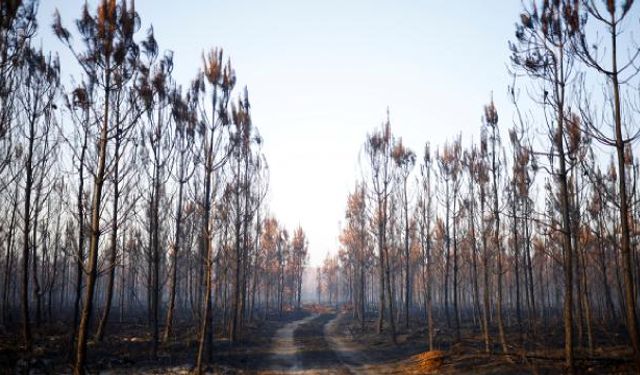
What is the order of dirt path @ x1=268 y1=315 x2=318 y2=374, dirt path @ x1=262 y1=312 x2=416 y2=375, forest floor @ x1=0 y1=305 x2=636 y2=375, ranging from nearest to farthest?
1. forest floor @ x1=0 y1=305 x2=636 y2=375
2. dirt path @ x1=262 y1=312 x2=416 y2=375
3. dirt path @ x1=268 y1=315 x2=318 y2=374

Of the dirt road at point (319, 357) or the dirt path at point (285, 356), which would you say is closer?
the dirt road at point (319, 357)

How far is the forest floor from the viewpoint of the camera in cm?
1162

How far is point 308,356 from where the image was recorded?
1670 centimetres

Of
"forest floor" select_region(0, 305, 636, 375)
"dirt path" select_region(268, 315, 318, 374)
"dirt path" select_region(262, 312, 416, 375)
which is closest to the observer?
"forest floor" select_region(0, 305, 636, 375)

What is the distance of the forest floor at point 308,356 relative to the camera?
11625mm

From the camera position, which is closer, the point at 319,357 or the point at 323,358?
the point at 323,358

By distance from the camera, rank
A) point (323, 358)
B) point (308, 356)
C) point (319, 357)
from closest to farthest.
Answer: point (323, 358), point (319, 357), point (308, 356)

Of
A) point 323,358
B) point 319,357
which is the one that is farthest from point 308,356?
point 323,358

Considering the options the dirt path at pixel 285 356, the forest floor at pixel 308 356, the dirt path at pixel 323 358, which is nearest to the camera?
the forest floor at pixel 308 356

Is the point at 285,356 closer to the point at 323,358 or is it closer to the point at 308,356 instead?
the point at 308,356

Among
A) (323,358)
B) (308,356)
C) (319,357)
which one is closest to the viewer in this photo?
(323,358)

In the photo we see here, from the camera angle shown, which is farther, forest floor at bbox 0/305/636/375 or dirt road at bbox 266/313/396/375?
dirt road at bbox 266/313/396/375

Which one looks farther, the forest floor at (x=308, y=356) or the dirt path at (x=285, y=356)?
the dirt path at (x=285, y=356)

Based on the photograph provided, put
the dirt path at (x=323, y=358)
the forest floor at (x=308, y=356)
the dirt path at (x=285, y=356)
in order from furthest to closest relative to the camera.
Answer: the dirt path at (x=285, y=356) → the dirt path at (x=323, y=358) → the forest floor at (x=308, y=356)
